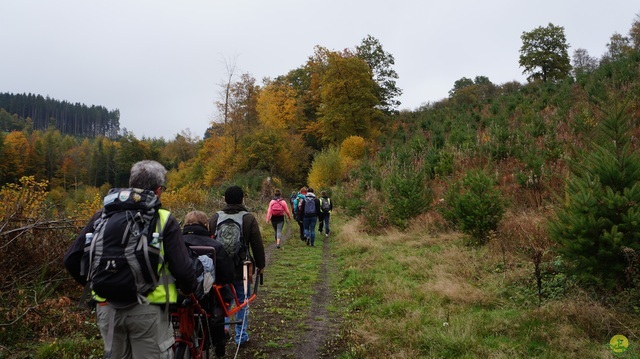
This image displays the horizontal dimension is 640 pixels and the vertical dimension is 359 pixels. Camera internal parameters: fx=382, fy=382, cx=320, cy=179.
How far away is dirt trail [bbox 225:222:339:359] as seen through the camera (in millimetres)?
4906

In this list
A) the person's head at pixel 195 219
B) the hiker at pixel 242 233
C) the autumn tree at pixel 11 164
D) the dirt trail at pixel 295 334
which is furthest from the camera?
the autumn tree at pixel 11 164

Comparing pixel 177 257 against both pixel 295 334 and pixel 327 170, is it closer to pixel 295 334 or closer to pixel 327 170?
pixel 295 334

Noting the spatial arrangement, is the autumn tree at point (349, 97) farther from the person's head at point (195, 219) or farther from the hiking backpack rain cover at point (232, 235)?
the person's head at point (195, 219)

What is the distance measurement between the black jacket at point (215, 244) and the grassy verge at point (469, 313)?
6.11 ft

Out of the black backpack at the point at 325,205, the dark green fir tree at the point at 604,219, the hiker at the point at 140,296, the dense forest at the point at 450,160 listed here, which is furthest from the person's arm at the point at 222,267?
the black backpack at the point at 325,205

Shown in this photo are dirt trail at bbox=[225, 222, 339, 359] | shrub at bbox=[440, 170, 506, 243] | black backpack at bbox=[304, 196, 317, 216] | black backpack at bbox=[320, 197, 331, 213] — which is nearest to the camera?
dirt trail at bbox=[225, 222, 339, 359]

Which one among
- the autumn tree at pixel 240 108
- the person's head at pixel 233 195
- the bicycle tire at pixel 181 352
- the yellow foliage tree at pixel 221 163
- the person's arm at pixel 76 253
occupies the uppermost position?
the autumn tree at pixel 240 108

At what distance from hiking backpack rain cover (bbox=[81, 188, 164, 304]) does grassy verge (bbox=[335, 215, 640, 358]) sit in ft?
9.52

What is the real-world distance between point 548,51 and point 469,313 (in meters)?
43.1

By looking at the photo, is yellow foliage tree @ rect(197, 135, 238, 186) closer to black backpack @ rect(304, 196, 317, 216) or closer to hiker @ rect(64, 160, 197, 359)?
black backpack @ rect(304, 196, 317, 216)

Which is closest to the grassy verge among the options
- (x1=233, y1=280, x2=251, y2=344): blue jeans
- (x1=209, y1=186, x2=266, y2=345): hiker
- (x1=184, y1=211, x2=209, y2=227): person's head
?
(x1=233, y1=280, x2=251, y2=344): blue jeans

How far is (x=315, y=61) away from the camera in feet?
150

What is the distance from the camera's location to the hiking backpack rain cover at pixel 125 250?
2602mm

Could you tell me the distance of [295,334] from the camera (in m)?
5.56
